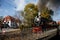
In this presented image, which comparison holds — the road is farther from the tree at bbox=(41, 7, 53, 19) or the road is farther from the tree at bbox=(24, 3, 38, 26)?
the tree at bbox=(41, 7, 53, 19)

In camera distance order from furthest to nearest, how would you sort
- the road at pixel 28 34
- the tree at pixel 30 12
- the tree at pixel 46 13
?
the tree at pixel 46 13 → the tree at pixel 30 12 → the road at pixel 28 34

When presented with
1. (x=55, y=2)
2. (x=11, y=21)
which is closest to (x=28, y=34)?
Result: (x=11, y=21)

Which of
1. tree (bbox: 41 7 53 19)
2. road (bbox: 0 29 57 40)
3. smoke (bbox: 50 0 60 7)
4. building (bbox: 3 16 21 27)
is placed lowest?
road (bbox: 0 29 57 40)

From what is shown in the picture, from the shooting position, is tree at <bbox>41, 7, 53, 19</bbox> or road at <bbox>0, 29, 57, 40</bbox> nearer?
road at <bbox>0, 29, 57, 40</bbox>

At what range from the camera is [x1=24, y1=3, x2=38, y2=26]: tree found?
3311mm

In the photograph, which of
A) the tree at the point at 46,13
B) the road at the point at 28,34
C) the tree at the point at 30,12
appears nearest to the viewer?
the road at the point at 28,34

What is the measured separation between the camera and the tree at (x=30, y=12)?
10.9 feet

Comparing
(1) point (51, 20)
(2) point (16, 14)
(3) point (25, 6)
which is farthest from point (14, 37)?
(1) point (51, 20)

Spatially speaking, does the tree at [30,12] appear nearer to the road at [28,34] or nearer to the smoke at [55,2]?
the road at [28,34]

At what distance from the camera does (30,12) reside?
3334 mm

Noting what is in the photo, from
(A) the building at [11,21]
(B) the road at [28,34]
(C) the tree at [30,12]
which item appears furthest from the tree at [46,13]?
(A) the building at [11,21]

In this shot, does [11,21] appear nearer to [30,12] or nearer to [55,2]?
[30,12]

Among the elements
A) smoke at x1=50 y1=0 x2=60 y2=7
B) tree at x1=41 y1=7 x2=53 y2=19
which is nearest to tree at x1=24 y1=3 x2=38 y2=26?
tree at x1=41 y1=7 x2=53 y2=19

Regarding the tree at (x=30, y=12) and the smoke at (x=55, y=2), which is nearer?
the tree at (x=30, y=12)
